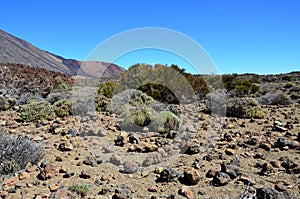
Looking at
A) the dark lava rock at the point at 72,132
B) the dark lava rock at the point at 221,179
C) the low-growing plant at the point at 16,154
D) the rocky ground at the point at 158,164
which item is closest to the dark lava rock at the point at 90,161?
the rocky ground at the point at 158,164

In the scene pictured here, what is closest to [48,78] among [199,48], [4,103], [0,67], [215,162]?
[0,67]

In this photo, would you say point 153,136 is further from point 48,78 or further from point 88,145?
point 48,78

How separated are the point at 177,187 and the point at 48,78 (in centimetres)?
1176

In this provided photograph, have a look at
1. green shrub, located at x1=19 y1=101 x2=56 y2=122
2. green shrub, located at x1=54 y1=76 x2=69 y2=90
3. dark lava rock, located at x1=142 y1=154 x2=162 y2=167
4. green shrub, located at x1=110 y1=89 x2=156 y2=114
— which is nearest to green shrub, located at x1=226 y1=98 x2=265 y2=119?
green shrub, located at x1=110 y1=89 x2=156 y2=114

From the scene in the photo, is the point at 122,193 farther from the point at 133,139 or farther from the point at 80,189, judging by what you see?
the point at 133,139

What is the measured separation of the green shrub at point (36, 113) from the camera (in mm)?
7098

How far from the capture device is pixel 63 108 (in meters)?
7.98

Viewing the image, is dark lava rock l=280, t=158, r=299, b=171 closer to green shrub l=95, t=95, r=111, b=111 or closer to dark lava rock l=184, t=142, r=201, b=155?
dark lava rock l=184, t=142, r=201, b=155

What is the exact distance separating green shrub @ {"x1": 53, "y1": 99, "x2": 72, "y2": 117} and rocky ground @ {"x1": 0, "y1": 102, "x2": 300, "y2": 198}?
1.04m

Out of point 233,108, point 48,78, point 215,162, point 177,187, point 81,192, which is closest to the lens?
point 81,192

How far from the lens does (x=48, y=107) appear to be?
7.62m

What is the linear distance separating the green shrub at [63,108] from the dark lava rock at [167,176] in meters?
4.72

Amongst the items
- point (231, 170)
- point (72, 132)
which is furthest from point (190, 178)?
point (72, 132)

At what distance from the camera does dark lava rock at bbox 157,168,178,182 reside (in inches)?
146
